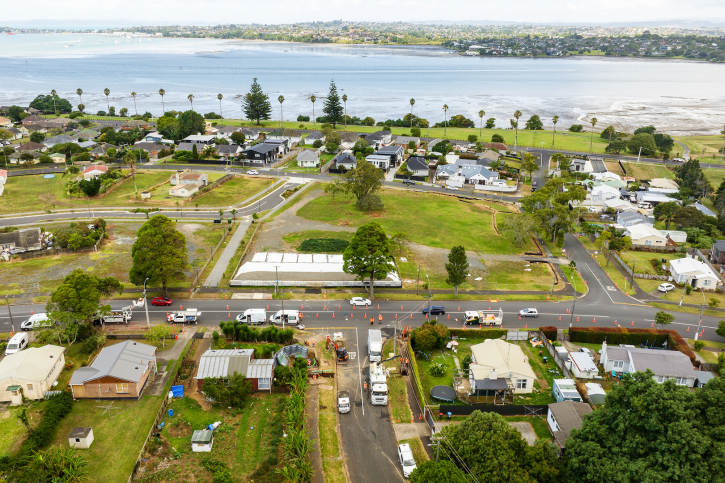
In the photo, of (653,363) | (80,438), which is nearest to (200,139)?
(80,438)

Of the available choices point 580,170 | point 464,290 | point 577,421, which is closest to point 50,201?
point 464,290

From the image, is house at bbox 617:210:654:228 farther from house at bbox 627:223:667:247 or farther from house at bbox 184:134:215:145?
house at bbox 184:134:215:145

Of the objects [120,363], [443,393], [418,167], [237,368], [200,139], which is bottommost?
[443,393]

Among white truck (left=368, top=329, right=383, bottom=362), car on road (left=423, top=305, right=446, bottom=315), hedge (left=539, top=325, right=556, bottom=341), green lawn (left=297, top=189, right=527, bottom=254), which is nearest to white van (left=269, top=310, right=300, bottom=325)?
white truck (left=368, top=329, right=383, bottom=362)

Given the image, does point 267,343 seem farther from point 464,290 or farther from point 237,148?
point 237,148

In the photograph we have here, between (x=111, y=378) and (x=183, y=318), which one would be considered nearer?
(x=111, y=378)

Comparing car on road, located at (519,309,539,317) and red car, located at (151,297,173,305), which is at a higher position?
red car, located at (151,297,173,305)

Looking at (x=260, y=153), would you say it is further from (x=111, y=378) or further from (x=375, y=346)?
(x=111, y=378)
